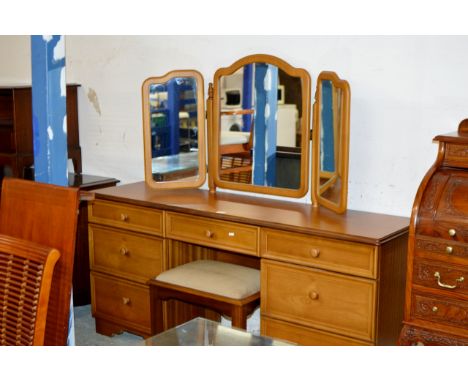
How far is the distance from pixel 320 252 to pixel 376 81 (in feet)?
2.97

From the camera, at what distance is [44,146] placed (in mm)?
3115

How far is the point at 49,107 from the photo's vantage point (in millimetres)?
3025

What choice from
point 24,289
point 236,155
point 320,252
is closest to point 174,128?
point 236,155

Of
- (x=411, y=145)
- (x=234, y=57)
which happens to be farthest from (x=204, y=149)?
(x=411, y=145)

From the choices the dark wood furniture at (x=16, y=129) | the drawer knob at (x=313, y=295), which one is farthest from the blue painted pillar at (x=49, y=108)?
the dark wood furniture at (x=16, y=129)

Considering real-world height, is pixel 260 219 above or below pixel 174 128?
below

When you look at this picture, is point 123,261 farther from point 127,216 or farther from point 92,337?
point 92,337

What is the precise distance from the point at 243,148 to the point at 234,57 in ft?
1.66

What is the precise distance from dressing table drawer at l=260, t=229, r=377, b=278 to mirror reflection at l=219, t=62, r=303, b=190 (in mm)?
518

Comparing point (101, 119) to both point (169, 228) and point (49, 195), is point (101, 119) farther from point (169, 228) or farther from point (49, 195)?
point (49, 195)

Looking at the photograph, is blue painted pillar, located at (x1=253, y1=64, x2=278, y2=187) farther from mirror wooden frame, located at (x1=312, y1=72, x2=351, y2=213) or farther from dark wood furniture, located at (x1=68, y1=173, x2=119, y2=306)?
dark wood furniture, located at (x1=68, y1=173, x2=119, y2=306)

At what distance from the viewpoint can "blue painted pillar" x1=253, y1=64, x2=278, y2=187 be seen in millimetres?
3850

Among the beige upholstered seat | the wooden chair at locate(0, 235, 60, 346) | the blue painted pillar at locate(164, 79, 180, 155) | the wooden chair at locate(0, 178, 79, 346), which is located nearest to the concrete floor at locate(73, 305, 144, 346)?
the beige upholstered seat

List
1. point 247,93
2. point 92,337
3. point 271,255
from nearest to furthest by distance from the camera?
1. point 271,255
2. point 247,93
3. point 92,337
